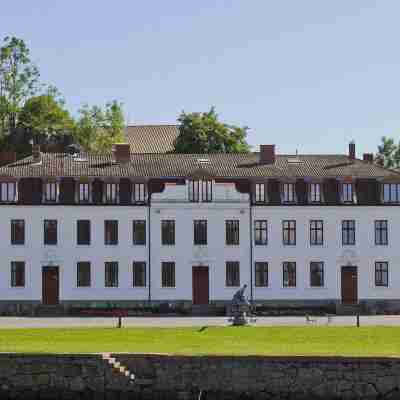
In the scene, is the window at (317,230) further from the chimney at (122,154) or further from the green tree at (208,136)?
the green tree at (208,136)

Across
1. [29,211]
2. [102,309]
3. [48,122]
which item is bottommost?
[102,309]

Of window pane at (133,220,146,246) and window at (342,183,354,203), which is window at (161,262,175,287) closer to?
window pane at (133,220,146,246)

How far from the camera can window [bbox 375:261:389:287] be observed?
89.1 metres

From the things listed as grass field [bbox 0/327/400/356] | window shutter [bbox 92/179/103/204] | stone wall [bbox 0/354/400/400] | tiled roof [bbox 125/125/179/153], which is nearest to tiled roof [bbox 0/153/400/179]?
window shutter [bbox 92/179/103/204]

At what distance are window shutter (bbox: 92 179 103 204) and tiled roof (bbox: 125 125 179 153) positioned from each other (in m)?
51.7

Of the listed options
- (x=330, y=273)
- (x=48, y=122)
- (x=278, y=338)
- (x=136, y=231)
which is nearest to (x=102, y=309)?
(x=136, y=231)

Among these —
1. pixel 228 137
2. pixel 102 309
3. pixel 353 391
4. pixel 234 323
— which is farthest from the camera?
pixel 228 137

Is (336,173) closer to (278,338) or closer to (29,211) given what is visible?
(29,211)

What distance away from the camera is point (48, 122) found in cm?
11800

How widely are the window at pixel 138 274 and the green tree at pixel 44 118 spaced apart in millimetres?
31160

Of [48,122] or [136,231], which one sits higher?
[48,122]

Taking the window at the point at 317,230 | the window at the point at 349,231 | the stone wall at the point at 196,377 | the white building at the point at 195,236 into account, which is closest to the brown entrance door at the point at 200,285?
the white building at the point at 195,236

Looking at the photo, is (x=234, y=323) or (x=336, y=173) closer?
(x=234, y=323)

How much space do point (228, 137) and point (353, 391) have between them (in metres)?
71.6
